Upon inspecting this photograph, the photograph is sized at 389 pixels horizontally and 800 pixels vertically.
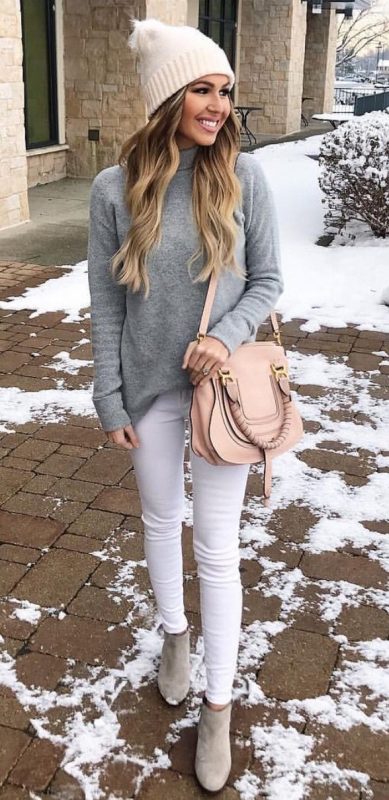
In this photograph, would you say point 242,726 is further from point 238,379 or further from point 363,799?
point 238,379

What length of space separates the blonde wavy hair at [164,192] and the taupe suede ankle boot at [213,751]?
1.08m

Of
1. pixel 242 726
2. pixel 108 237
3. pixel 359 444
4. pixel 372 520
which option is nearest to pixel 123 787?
pixel 242 726

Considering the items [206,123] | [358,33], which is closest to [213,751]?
[206,123]

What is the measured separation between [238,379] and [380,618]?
123 cm

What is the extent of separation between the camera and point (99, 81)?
11430 mm

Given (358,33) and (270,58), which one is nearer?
(270,58)

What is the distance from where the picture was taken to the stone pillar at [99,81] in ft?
36.3

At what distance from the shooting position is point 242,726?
87.9 inches

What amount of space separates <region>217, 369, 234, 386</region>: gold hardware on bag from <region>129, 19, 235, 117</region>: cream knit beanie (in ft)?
2.05

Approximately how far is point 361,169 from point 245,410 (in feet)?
19.5

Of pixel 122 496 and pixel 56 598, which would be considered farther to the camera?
pixel 122 496

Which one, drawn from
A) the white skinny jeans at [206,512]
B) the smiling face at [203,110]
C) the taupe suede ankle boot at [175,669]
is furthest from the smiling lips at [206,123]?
the taupe suede ankle boot at [175,669]

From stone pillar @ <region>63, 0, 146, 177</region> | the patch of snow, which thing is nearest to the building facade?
stone pillar @ <region>63, 0, 146, 177</region>

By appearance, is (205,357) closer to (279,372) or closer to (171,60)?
(279,372)
